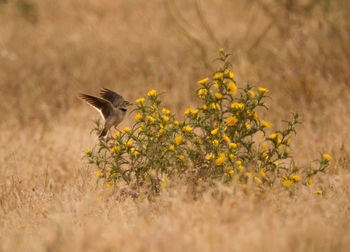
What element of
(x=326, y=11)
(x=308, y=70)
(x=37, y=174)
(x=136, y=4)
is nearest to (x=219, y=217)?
(x=37, y=174)

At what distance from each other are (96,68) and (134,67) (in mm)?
798

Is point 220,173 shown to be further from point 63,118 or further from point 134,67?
point 134,67

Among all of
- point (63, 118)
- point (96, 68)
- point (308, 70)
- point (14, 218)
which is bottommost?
point (14, 218)

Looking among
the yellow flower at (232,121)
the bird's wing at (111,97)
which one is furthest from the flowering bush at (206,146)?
the bird's wing at (111,97)

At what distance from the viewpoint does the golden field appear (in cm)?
232

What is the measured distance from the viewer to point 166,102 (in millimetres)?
6457

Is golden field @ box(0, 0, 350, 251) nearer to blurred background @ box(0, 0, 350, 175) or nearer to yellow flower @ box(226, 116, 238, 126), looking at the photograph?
blurred background @ box(0, 0, 350, 175)

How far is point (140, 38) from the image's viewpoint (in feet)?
30.8

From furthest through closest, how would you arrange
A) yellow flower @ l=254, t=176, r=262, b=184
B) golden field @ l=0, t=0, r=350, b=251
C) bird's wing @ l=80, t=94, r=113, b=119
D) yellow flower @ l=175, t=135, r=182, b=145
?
bird's wing @ l=80, t=94, r=113, b=119 < yellow flower @ l=175, t=135, r=182, b=145 < yellow flower @ l=254, t=176, r=262, b=184 < golden field @ l=0, t=0, r=350, b=251

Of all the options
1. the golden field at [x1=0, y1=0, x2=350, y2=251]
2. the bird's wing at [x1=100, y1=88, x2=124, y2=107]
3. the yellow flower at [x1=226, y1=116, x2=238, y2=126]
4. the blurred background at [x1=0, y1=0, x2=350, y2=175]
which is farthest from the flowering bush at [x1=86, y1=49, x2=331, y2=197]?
the blurred background at [x1=0, y1=0, x2=350, y2=175]

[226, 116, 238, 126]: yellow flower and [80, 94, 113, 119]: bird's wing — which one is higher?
[80, 94, 113, 119]: bird's wing

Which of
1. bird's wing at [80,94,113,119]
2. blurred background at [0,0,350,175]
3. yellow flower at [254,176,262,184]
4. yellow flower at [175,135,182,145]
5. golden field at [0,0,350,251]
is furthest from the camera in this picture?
blurred background at [0,0,350,175]

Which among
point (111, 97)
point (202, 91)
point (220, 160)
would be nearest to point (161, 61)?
point (111, 97)

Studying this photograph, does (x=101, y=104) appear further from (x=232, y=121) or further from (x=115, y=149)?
(x=232, y=121)
